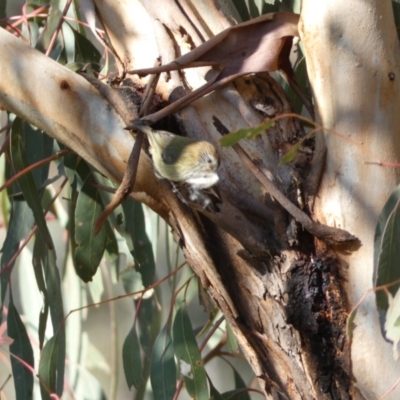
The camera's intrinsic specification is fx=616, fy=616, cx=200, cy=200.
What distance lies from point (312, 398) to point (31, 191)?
0.63 metres

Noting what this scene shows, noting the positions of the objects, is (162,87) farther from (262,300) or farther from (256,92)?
(262,300)

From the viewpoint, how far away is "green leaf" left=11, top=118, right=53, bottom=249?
1.13m

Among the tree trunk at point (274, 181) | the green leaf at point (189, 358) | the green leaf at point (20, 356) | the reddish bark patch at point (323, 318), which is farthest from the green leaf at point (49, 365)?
the reddish bark patch at point (323, 318)

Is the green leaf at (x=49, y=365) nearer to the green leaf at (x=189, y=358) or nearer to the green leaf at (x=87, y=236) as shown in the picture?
the green leaf at (x=87, y=236)

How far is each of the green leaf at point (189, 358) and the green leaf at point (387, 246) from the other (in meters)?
0.45

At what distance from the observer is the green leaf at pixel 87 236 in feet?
3.95

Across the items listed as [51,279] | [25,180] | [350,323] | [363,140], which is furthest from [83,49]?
[350,323]

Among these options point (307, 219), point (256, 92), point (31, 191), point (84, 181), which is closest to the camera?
point (307, 219)

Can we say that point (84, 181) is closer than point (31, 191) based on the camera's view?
No

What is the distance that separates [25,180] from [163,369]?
0.45m

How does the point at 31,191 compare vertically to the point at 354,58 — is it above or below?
below

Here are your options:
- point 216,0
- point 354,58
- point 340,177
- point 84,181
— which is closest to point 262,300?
point 340,177

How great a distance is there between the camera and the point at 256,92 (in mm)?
859

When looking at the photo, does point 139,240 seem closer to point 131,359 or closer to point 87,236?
point 87,236
